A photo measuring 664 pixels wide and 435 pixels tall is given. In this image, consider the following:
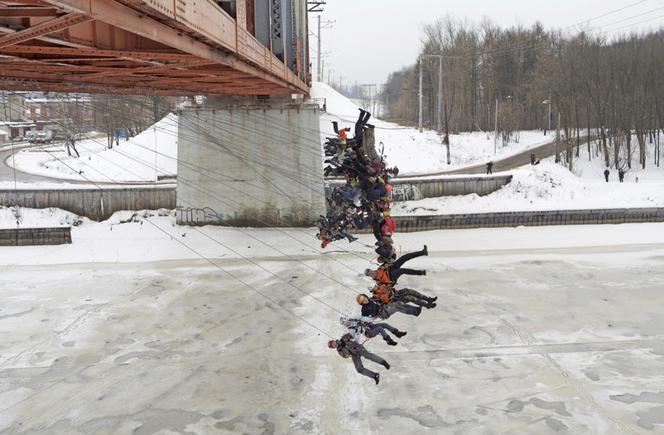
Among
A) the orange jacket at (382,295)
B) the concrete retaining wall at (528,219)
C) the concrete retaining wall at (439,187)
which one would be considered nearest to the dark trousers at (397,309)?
the orange jacket at (382,295)

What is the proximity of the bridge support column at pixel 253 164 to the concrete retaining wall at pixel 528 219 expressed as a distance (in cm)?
596

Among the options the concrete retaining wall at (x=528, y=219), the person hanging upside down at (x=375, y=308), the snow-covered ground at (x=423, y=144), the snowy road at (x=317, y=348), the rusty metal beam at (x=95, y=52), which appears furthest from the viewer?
the snow-covered ground at (x=423, y=144)

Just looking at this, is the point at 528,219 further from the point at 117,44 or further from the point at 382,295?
the point at 117,44

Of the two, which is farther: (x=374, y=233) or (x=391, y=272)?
(x=374, y=233)

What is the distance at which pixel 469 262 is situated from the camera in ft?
81.8

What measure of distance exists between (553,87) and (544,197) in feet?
82.3

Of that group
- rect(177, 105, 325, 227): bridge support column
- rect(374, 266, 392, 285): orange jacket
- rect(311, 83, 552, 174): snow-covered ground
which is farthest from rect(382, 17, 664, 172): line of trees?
rect(374, 266, 392, 285): orange jacket

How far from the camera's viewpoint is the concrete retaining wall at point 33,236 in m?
27.5

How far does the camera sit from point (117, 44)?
848cm

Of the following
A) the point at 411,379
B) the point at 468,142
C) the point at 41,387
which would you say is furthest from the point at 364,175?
the point at 468,142

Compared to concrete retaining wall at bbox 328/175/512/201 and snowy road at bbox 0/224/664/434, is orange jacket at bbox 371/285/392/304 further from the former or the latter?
concrete retaining wall at bbox 328/175/512/201

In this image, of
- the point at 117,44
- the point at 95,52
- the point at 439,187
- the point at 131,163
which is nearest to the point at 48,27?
the point at 95,52

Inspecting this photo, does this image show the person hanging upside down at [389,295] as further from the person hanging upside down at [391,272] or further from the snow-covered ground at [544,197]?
the snow-covered ground at [544,197]

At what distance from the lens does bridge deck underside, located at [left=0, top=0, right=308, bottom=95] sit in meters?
5.73
